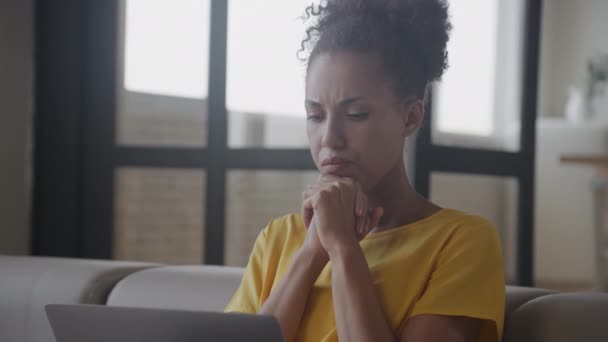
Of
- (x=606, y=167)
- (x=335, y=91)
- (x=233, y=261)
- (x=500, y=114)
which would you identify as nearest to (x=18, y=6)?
(x=233, y=261)

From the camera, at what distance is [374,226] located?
1.26 m

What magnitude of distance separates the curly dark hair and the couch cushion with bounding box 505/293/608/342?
1.16 ft

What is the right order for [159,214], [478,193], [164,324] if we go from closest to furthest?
[164,324]
[159,214]
[478,193]

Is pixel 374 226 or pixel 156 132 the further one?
pixel 156 132

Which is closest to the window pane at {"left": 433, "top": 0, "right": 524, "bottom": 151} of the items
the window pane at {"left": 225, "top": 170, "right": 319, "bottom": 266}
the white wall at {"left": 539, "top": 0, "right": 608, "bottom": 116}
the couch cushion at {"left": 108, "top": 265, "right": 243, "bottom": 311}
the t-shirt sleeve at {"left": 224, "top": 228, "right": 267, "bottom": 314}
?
the window pane at {"left": 225, "top": 170, "right": 319, "bottom": 266}

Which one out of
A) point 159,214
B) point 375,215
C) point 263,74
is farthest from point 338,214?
point 159,214

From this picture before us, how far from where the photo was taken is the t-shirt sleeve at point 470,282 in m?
1.12

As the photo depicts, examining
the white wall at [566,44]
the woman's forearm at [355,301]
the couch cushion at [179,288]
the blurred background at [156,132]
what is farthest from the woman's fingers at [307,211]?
the white wall at [566,44]

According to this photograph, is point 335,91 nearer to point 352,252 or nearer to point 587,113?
point 352,252

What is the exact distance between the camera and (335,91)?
1.25 metres

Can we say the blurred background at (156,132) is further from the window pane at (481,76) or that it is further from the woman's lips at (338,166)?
the woman's lips at (338,166)

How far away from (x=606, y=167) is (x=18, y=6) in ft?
12.3

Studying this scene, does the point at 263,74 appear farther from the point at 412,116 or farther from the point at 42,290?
the point at 412,116

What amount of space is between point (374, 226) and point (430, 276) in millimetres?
120
